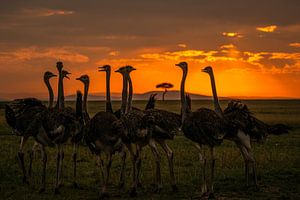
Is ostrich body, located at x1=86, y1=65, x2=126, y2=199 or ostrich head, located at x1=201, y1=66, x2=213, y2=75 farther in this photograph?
ostrich head, located at x1=201, y1=66, x2=213, y2=75

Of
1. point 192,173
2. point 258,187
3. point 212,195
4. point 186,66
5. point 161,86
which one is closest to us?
point 212,195

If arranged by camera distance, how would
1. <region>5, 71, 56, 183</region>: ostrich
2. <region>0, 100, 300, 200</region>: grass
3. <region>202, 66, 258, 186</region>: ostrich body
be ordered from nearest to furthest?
<region>0, 100, 300, 200</region>: grass
<region>202, 66, 258, 186</region>: ostrich body
<region>5, 71, 56, 183</region>: ostrich

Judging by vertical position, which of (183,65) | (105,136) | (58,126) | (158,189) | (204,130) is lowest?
(158,189)

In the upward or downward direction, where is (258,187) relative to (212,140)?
downward

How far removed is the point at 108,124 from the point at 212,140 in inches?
99.3

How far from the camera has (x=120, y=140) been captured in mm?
12164

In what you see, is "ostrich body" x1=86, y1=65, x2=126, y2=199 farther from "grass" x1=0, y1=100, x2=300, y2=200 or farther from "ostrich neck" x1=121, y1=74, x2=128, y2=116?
"ostrich neck" x1=121, y1=74, x2=128, y2=116

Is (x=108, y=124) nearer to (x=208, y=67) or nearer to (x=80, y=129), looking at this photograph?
(x=80, y=129)

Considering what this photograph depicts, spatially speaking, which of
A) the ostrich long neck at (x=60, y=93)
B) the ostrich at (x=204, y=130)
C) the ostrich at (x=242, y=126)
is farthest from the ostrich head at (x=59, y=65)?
the ostrich at (x=204, y=130)

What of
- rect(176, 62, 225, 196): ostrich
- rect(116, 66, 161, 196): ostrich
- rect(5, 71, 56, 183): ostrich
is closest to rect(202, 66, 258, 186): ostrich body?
rect(176, 62, 225, 196): ostrich

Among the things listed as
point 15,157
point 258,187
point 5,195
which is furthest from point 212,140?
point 15,157

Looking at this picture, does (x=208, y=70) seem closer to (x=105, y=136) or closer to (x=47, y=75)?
(x=105, y=136)

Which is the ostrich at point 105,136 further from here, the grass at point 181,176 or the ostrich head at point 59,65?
the ostrich head at point 59,65

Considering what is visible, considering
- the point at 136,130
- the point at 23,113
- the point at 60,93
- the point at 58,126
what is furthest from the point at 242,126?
the point at 23,113
